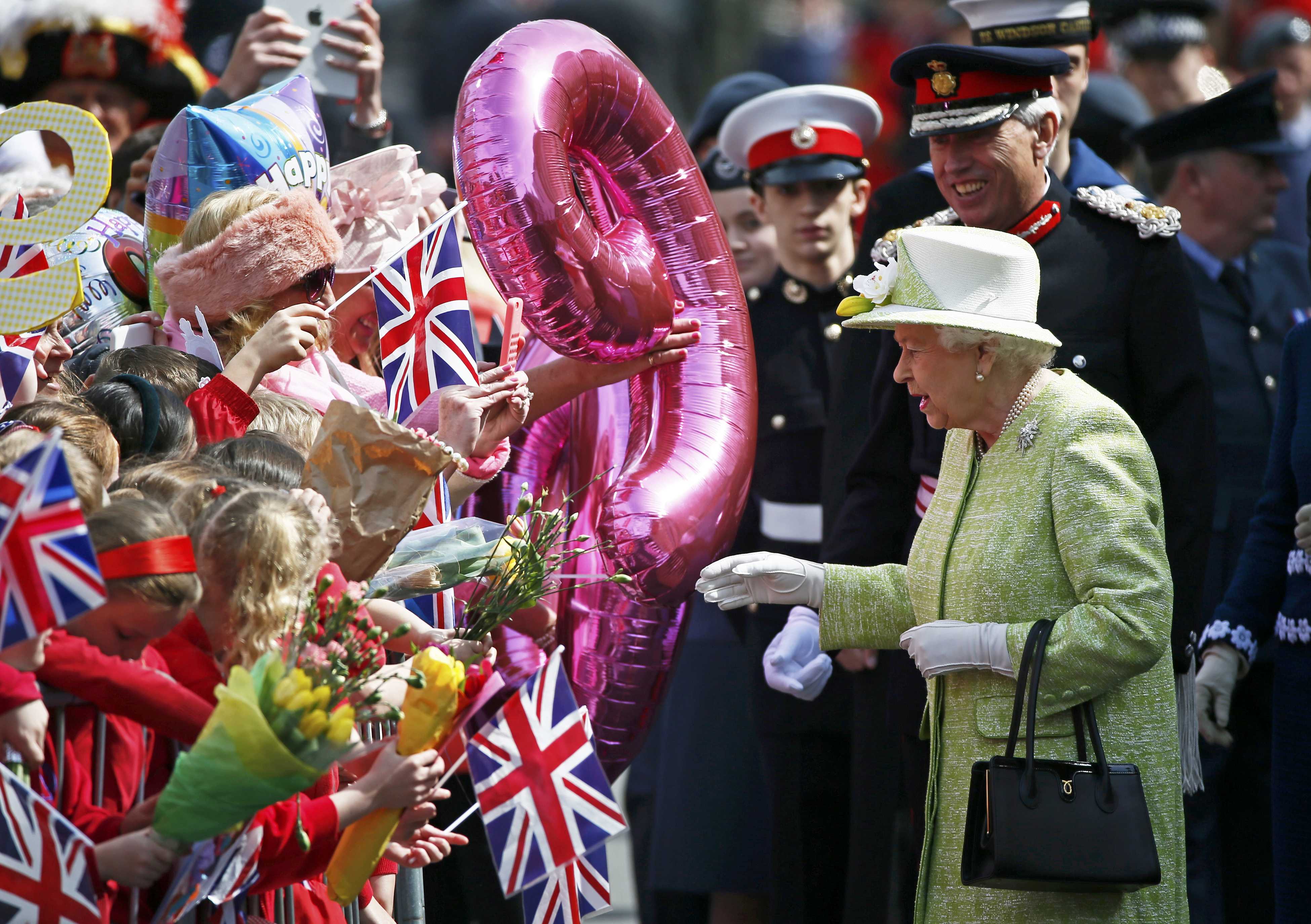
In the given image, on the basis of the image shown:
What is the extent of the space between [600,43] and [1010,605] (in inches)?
62.1

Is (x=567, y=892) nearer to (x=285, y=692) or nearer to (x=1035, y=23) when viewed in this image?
(x=285, y=692)

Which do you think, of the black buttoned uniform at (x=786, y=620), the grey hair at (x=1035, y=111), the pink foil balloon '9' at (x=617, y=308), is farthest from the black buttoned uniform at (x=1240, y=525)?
the pink foil balloon '9' at (x=617, y=308)

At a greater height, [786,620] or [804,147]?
[804,147]

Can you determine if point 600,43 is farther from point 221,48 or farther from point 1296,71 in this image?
point 1296,71

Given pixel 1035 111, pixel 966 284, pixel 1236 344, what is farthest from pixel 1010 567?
pixel 1236 344

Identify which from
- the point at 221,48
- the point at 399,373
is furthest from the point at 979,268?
the point at 221,48

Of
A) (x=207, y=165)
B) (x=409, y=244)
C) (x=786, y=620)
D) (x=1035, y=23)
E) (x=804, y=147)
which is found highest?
(x=1035, y=23)

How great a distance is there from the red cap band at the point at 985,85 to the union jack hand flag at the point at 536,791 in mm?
1684

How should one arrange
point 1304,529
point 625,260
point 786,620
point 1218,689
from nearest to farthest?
point 625,260 → point 1304,529 → point 1218,689 → point 786,620

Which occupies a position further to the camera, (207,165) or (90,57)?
(90,57)

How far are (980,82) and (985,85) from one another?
0.04 ft

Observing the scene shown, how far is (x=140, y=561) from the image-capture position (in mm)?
2240

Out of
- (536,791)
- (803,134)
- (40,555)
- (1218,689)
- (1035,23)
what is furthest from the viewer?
(803,134)

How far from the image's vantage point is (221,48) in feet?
19.0
